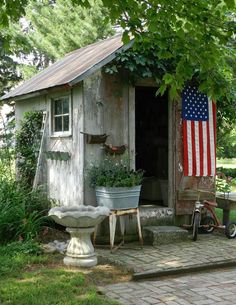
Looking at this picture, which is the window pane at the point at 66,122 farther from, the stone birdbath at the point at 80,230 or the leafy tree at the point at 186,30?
the leafy tree at the point at 186,30

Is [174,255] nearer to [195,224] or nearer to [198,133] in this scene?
[195,224]

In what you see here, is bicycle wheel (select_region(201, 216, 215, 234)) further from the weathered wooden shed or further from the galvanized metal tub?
the galvanized metal tub

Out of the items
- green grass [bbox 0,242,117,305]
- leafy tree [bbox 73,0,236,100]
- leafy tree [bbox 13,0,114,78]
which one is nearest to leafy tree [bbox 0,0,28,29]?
leafy tree [bbox 73,0,236,100]

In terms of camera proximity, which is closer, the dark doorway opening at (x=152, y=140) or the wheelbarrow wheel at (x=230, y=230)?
the wheelbarrow wheel at (x=230, y=230)

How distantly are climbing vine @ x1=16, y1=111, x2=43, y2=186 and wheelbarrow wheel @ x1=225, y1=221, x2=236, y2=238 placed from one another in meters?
4.26

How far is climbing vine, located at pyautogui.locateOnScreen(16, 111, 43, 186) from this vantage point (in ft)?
33.8

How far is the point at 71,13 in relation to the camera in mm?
21156

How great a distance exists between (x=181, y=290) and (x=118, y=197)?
85.9 inches

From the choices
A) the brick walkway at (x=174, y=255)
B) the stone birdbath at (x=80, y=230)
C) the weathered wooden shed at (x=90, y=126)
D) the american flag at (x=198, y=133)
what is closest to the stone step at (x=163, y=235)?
the brick walkway at (x=174, y=255)

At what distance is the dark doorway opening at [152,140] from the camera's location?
36.1 ft

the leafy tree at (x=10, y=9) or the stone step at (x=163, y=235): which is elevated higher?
the leafy tree at (x=10, y=9)

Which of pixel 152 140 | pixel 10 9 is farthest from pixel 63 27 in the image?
pixel 10 9

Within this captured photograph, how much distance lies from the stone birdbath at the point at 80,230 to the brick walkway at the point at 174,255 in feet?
1.56

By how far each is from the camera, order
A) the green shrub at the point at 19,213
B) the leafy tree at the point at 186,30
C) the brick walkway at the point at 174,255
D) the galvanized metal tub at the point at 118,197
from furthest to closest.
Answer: the green shrub at the point at 19,213
the galvanized metal tub at the point at 118,197
the brick walkway at the point at 174,255
the leafy tree at the point at 186,30
